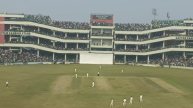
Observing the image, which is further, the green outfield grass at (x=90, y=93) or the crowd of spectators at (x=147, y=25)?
the crowd of spectators at (x=147, y=25)

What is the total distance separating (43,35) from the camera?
155500 mm

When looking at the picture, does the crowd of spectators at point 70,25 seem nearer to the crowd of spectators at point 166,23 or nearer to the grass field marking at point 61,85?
the crowd of spectators at point 166,23

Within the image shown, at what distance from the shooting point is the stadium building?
504 feet

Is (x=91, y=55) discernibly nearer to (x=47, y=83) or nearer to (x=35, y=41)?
(x=35, y=41)

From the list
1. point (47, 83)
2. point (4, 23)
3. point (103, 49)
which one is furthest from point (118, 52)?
point (47, 83)

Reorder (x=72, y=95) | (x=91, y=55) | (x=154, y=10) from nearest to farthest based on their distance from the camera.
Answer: (x=72, y=95)
(x=91, y=55)
(x=154, y=10)

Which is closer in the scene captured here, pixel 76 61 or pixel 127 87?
pixel 127 87

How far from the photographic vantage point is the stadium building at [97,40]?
504 ft

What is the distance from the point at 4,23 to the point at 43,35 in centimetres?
1417

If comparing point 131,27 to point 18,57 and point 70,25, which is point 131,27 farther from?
point 18,57

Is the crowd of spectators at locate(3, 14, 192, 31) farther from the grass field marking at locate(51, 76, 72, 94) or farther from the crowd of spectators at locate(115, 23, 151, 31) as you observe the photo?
the grass field marking at locate(51, 76, 72, 94)

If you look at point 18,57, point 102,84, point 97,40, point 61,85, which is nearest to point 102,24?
point 97,40

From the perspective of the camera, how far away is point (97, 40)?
157375 mm

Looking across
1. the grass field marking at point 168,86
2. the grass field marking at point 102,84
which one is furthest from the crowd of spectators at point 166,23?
the grass field marking at point 102,84
